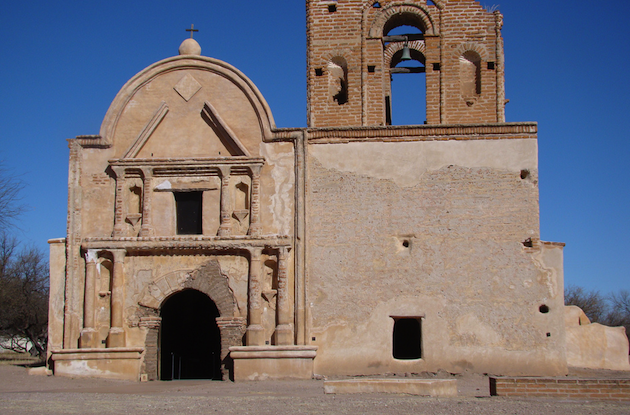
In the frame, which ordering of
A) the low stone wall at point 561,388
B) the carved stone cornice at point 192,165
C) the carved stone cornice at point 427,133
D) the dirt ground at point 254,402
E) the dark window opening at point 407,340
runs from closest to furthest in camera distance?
the dirt ground at point 254,402
the low stone wall at point 561,388
the carved stone cornice at point 427,133
the carved stone cornice at point 192,165
the dark window opening at point 407,340

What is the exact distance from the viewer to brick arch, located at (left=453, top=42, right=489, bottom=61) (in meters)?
15.0

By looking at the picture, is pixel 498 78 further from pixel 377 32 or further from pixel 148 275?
pixel 148 275

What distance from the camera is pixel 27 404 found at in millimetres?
9766

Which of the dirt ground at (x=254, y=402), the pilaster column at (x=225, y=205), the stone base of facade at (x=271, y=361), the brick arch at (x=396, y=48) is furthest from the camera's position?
the brick arch at (x=396, y=48)

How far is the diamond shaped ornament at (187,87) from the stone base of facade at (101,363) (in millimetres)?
5204

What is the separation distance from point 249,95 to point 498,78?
16.5ft

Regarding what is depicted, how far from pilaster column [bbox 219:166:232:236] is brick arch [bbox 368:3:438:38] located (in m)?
4.15

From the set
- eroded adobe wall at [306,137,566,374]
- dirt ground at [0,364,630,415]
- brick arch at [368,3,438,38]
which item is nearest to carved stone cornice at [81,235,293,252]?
eroded adobe wall at [306,137,566,374]

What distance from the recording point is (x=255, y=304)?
1434cm

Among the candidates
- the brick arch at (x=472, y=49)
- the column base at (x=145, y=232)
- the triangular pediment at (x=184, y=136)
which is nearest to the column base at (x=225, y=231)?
the column base at (x=145, y=232)

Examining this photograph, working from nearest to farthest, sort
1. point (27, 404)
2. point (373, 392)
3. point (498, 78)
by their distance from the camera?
point (27, 404), point (373, 392), point (498, 78)

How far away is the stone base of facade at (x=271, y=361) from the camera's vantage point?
13.9 metres

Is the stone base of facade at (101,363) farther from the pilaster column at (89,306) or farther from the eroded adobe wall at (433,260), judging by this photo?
the eroded adobe wall at (433,260)

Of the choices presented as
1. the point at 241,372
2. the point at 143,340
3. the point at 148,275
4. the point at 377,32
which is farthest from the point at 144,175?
the point at 377,32
